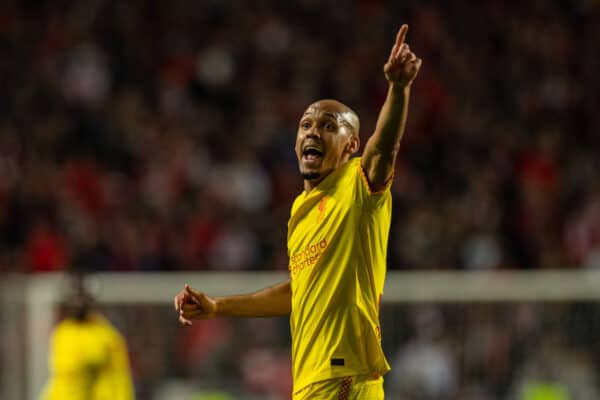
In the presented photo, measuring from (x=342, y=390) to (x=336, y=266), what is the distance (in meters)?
0.41

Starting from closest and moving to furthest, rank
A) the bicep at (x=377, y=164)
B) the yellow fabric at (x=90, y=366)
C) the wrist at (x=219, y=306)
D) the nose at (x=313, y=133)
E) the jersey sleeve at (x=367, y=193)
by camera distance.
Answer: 1. the bicep at (x=377, y=164)
2. the jersey sleeve at (x=367, y=193)
3. the nose at (x=313, y=133)
4. the wrist at (x=219, y=306)
5. the yellow fabric at (x=90, y=366)

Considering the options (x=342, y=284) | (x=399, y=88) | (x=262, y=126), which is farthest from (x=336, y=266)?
(x=262, y=126)

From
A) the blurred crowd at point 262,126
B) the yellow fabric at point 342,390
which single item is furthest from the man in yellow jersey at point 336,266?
the blurred crowd at point 262,126

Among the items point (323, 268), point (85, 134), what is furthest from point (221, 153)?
point (323, 268)

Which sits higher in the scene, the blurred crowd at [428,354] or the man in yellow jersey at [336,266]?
the man in yellow jersey at [336,266]

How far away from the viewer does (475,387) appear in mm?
10344

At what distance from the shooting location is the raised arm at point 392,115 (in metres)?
4.05

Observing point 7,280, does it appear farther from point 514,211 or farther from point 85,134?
point 514,211

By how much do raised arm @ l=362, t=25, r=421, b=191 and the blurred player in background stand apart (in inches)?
201

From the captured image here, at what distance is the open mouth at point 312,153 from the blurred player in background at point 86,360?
471cm

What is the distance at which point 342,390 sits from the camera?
4.51 meters

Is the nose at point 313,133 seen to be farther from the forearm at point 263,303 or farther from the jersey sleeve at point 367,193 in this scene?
the forearm at point 263,303

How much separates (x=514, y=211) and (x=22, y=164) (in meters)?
4.67

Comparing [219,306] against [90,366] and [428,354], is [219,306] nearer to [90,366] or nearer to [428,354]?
[90,366]
